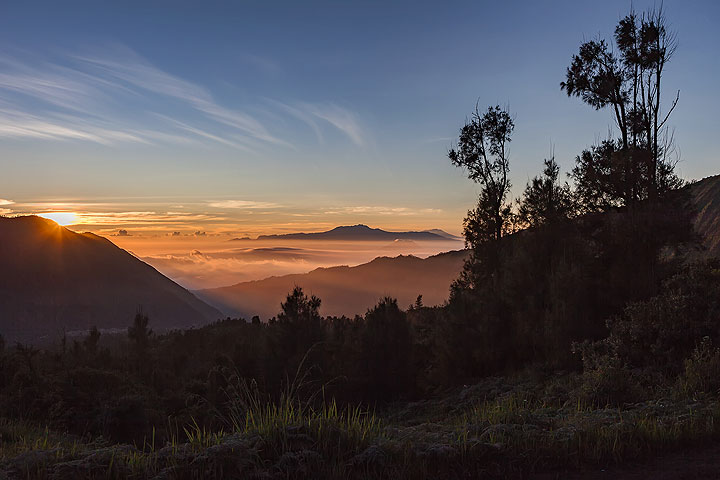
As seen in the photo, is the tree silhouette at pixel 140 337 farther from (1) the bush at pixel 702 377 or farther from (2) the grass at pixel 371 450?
(1) the bush at pixel 702 377

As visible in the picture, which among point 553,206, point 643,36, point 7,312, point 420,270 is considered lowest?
point 7,312

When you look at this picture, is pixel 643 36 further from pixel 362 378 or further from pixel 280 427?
pixel 280 427

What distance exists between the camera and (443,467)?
5219 mm

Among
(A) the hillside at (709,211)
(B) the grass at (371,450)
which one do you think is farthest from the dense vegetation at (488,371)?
(A) the hillside at (709,211)

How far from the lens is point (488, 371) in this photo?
22.7 metres

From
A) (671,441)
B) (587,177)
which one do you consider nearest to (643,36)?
(587,177)

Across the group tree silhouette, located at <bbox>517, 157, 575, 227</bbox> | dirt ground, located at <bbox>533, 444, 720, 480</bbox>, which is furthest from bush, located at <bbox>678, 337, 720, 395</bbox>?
tree silhouette, located at <bbox>517, 157, 575, 227</bbox>

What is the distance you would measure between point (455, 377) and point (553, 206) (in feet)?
30.3

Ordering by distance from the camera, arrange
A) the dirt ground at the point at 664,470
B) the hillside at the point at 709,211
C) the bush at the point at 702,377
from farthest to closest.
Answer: the hillside at the point at 709,211 < the bush at the point at 702,377 < the dirt ground at the point at 664,470

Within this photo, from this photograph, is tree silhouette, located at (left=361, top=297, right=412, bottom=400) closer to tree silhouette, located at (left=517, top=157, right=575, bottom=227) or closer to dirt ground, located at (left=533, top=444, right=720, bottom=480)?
tree silhouette, located at (left=517, top=157, right=575, bottom=227)

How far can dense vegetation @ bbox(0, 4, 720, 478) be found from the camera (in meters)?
5.38

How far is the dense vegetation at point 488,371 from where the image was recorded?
538cm

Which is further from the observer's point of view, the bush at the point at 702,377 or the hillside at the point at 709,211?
the hillside at the point at 709,211

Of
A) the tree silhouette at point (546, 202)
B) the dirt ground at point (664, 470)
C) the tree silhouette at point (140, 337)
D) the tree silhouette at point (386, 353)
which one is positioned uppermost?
the tree silhouette at point (546, 202)
